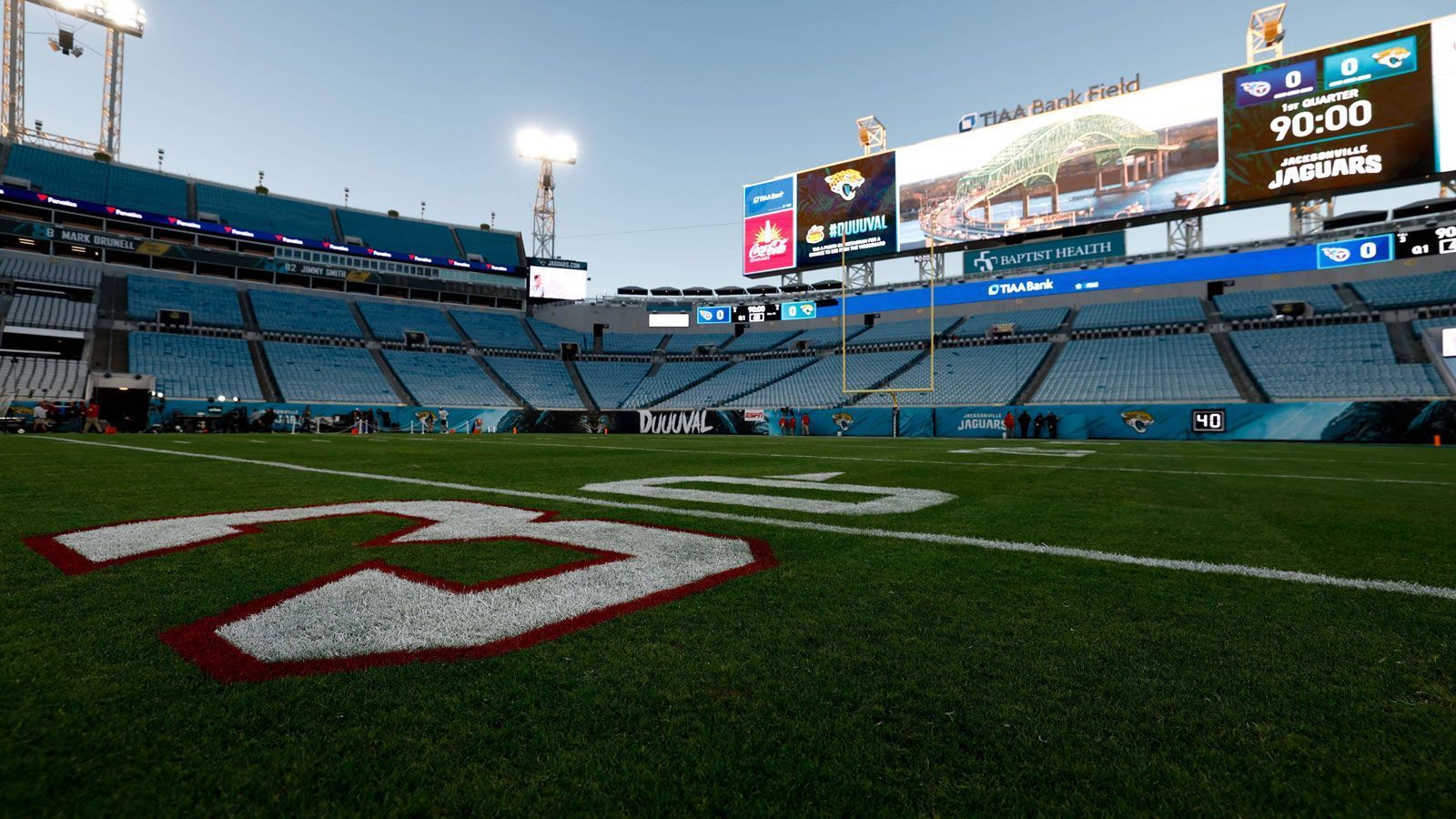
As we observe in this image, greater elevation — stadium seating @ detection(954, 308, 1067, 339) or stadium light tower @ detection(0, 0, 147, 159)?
stadium light tower @ detection(0, 0, 147, 159)

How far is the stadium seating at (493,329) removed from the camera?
35.9 metres

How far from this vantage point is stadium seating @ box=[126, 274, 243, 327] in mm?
27766

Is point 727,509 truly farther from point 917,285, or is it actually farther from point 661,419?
point 917,285

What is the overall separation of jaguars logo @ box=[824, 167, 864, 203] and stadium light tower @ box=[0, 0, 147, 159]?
37.6m

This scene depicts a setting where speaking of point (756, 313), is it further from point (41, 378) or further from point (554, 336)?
point (41, 378)

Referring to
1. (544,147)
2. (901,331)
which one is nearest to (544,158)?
(544,147)

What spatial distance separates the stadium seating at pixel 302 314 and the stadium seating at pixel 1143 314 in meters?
34.3

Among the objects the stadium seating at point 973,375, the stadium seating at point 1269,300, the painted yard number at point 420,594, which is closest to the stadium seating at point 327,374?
the stadium seating at point 973,375

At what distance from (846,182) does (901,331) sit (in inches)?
312

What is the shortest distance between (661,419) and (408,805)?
28070 millimetres

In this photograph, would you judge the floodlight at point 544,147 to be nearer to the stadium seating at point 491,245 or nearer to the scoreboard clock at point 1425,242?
the stadium seating at point 491,245

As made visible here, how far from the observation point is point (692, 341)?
3838cm

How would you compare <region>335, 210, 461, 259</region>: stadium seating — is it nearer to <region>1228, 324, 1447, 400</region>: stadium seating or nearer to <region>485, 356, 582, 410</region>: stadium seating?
<region>485, 356, 582, 410</region>: stadium seating

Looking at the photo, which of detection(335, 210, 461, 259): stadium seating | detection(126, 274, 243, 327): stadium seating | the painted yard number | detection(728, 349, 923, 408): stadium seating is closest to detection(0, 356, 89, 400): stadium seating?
detection(126, 274, 243, 327): stadium seating
